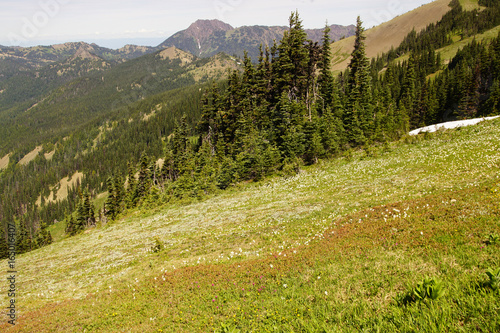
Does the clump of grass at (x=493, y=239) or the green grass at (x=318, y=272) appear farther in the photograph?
the clump of grass at (x=493, y=239)

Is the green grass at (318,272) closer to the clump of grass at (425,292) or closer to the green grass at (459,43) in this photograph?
the clump of grass at (425,292)

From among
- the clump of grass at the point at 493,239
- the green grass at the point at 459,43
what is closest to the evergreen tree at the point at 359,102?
the clump of grass at the point at 493,239

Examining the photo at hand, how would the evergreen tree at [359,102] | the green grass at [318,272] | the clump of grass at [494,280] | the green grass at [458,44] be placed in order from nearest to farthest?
the clump of grass at [494,280] → the green grass at [318,272] → the evergreen tree at [359,102] → the green grass at [458,44]

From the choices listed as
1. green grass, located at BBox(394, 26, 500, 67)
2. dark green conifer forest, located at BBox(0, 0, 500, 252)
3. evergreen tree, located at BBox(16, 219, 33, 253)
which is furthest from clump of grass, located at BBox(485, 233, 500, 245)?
green grass, located at BBox(394, 26, 500, 67)

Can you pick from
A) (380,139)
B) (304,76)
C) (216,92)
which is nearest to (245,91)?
(216,92)

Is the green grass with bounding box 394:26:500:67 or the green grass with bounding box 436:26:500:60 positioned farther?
the green grass with bounding box 436:26:500:60

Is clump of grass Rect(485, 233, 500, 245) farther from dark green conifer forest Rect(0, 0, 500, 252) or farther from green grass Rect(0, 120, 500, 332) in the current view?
dark green conifer forest Rect(0, 0, 500, 252)

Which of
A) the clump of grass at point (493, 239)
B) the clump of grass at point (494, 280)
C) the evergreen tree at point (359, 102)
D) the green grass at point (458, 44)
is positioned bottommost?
the clump of grass at point (493, 239)

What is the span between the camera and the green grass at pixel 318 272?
20.7 feet

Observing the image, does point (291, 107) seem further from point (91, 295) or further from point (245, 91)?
point (91, 295)

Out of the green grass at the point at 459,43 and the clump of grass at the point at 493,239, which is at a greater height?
the green grass at the point at 459,43

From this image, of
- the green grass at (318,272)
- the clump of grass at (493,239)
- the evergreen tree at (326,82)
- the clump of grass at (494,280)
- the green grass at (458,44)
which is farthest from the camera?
the green grass at (458,44)

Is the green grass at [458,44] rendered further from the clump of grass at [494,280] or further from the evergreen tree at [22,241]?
the evergreen tree at [22,241]

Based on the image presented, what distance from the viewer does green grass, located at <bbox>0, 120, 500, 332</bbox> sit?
6.32 m
